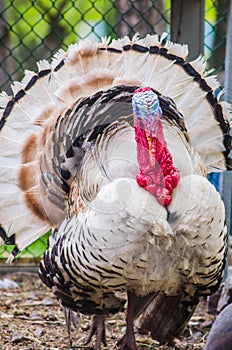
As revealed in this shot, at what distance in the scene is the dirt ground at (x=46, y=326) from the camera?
12.8ft

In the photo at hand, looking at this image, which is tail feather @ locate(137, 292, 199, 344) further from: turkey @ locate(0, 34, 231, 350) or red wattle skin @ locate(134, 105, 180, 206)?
red wattle skin @ locate(134, 105, 180, 206)

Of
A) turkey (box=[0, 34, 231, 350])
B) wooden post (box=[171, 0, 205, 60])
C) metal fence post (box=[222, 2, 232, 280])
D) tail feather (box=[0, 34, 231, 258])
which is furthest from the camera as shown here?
wooden post (box=[171, 0, 205, 60])

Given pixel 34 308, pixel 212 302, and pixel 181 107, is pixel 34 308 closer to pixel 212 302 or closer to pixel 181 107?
pixel 212 302

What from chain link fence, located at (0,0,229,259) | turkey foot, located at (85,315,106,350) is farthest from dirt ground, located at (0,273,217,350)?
chain link fence, located at (0,0,229,259)

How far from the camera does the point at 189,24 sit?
440 centimetres

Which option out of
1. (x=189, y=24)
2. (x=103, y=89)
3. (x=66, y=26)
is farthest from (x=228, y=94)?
(x=66, y=26)

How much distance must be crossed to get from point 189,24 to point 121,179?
1525 millimetres

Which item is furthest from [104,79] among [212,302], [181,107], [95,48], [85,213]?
[212,302]

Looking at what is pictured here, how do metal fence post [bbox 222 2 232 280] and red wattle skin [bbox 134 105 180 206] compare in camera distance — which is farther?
metal fence post [bbox 222 2 232 280]

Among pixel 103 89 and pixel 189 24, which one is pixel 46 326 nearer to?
pixel 103 89

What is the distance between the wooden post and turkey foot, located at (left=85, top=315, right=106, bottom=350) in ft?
5.06

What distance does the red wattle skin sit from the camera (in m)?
3.13

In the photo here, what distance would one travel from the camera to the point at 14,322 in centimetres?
425

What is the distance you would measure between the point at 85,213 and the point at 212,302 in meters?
1.40
